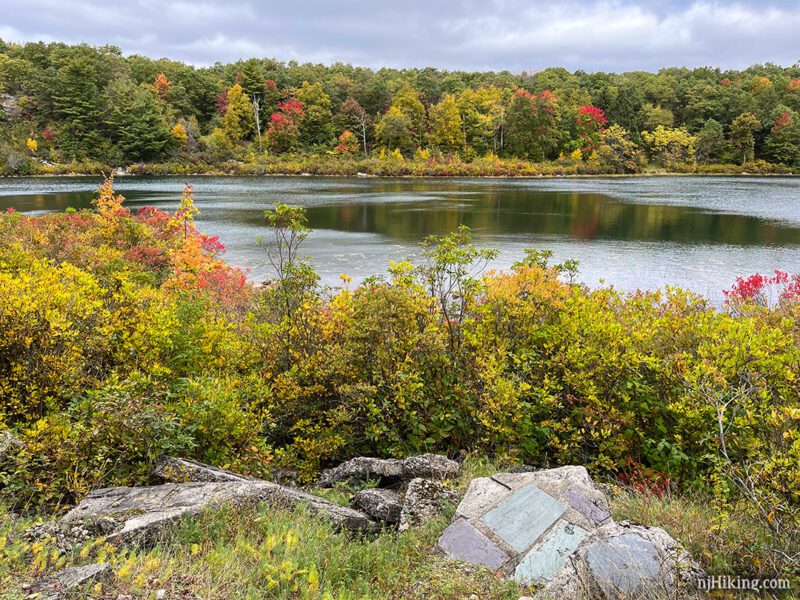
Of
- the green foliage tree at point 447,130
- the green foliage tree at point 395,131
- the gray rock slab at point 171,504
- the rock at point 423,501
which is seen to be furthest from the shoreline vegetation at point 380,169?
the gray rock slab at point 171,504

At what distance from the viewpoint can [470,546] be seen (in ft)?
12.0

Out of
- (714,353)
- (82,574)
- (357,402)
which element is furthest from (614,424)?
(82,574)

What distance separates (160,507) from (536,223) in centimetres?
2809

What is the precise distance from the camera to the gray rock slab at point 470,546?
3.59 m

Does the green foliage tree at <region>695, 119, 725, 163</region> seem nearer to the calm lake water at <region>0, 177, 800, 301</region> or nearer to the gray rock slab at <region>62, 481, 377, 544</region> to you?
the calm lake water at <region>0, 177, 800, 301</region>

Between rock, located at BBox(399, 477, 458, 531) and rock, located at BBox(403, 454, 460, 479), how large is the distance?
0.98 feet

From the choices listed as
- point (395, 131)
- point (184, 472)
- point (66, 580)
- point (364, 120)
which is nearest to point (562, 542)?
point (184, 472)

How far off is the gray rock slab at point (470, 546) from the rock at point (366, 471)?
1.10 meters

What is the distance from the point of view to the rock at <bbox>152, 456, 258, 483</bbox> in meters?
4.14

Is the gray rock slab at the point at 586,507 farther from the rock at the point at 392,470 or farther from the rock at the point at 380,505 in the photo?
the rock at the point at 380,505

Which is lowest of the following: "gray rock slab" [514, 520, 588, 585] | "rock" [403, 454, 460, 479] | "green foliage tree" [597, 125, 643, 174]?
"rock" [403, 454, 460, 479]

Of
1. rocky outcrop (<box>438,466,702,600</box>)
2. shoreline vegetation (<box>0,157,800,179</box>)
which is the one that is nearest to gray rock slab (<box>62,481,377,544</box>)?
rocky outcrop (<box>438,466,702,600</box>)

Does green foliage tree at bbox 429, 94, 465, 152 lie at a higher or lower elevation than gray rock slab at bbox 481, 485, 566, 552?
higher

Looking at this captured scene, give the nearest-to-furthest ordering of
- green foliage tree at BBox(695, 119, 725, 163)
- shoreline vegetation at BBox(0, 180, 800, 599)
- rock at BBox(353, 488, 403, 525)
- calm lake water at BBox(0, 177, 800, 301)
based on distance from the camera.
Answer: shoreline vegetation at BBox(0, 180, 800, 599) → rock at BBox(353, 488, 403, 525) → calm lake water at BBox(0, 177, 800, 301) → green foliage tree at BBox(695, 119, 725, 163)
